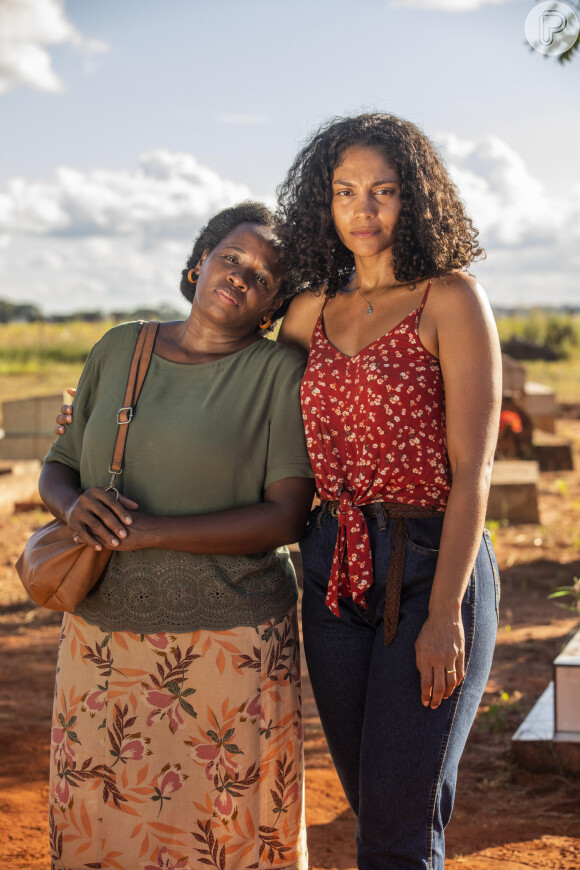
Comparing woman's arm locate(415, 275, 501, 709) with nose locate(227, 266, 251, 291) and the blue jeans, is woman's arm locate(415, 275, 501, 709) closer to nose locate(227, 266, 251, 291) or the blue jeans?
the blue jeans

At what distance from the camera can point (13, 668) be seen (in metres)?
5.18

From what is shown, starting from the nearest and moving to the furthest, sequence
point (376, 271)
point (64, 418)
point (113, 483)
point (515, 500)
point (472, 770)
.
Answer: point (113, 483) → point (376, 271) → point (64, 418) → point (472, 770) → point (515, 500)

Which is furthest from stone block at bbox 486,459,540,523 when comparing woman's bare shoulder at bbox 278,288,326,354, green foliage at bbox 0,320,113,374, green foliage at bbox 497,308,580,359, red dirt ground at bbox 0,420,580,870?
green foliage at bbox 497,308,580,359

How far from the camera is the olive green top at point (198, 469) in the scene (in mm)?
2271

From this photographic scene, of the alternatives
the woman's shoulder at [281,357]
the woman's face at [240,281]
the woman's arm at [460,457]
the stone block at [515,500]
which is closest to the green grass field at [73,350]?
the stone block at [515,500]

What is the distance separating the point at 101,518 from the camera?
221 cm

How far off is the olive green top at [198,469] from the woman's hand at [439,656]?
1.36ft

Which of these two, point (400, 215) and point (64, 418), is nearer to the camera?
point (400, 215)

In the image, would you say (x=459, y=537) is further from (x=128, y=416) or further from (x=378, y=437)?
(x=128, y=416)

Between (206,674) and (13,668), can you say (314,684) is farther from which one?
(13,668)

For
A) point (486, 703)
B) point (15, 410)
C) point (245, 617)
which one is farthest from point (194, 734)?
point (15, 410)

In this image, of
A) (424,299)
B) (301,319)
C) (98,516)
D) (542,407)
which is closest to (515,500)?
(542,407)

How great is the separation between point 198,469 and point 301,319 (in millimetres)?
572

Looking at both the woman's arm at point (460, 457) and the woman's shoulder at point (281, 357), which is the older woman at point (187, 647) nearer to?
the woman's shoulder at point (281, 357)
